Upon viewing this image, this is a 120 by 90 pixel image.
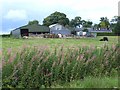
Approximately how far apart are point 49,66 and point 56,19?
8460 centimetres

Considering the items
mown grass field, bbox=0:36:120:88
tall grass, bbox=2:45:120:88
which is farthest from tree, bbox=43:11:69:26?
mown grass field, bbox=0:36:120:88

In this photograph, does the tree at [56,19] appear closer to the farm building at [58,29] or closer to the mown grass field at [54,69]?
the farm building at [58,29]

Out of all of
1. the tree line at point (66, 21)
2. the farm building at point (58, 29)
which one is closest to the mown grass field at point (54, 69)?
the farm building at point (58, 29)

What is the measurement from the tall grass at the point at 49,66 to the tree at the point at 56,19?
7969 centimetres

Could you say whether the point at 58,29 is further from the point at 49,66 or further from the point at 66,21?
the point at 49,66

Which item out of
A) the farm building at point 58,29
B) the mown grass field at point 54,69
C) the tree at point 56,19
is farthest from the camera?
the tree at point 56,19

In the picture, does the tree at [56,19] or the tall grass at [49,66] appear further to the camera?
the tree at [56,19]

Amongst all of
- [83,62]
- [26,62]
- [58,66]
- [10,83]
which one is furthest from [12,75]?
[83,62]

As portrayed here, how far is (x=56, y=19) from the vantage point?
303ft

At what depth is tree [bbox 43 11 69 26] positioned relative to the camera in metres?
90.1

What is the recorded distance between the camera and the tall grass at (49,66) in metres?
7.58

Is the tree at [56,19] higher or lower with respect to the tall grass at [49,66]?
higher

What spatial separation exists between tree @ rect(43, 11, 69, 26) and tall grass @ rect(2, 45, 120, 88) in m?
79.7

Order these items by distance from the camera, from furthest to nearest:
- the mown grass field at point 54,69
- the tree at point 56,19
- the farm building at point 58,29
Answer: the tree at point 56,19 < the farm building at point 58,29 < the mown grass field at point 54,69
